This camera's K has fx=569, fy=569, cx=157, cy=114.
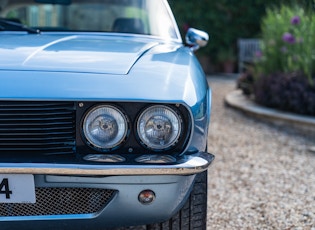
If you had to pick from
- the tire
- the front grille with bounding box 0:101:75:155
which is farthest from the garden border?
the front grille with bounding box 0:101:75:155

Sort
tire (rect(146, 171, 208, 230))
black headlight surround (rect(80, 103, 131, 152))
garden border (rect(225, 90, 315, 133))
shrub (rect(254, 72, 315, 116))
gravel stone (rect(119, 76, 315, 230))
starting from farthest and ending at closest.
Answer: shrub (rect(254, 72, 315, 116))
garden border (rect(225, 90, 315, 133))
gravel stone (rect(119, 76, 315, 230))
tire (rect(146, 171, 208, 230))
black headlight surround (rect(80, 103, 131, 152))

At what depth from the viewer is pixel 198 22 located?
14.1 metres

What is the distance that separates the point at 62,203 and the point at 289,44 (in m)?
5.91

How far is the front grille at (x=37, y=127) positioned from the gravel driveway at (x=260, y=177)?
1344 mm

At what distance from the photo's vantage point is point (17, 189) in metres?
2.04

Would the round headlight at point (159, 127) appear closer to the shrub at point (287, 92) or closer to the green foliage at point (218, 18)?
the shrub at point (287, 92)

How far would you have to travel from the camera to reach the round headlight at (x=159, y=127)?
2.12 metres

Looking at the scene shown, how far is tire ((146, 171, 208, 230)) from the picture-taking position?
2.38 meters

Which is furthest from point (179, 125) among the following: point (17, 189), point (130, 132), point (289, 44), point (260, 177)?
point (289, 44)

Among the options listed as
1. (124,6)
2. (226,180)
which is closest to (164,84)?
(124,6)

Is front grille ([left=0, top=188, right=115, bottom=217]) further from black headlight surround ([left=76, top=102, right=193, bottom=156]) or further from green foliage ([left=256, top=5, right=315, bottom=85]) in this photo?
green foliage ([left=256, top=5, right=315, bottom=85])

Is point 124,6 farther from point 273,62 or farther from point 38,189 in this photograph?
point 273,62

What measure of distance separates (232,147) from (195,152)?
10.9ft

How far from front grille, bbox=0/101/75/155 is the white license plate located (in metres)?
0.12
